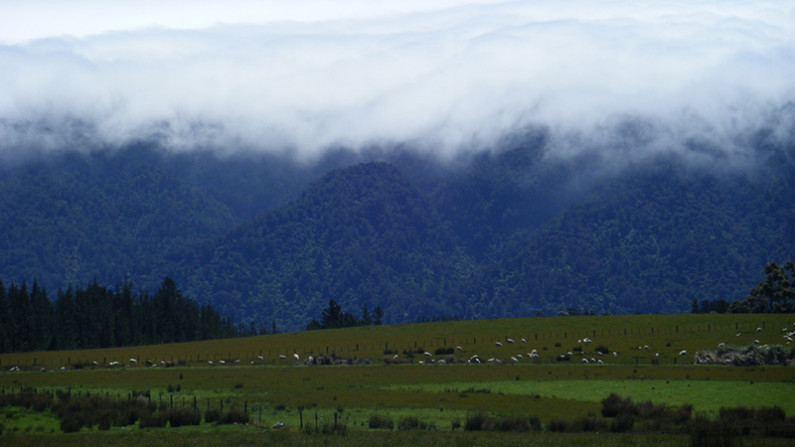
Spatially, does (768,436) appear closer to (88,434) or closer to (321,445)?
(321,445)

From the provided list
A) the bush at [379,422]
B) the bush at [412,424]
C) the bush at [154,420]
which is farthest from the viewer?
the bush at [154,420]

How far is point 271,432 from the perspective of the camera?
53438 mm

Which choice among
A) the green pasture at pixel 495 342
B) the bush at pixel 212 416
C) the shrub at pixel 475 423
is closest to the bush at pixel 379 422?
the shrub at pixel 475 423

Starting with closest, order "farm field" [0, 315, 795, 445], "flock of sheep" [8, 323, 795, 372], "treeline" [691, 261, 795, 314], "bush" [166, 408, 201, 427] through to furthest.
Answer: "farm field" [0, 315, 795, 445], "bush" [166, 408, 201, 427], "flock of sheep" [8, 323, 795, 372], "treeline" [691, 261, 795, 314]

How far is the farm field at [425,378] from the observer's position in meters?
56.2

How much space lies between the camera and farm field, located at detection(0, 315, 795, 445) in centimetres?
5622

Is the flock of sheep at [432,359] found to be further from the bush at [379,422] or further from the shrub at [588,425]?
the bush at [379,422]

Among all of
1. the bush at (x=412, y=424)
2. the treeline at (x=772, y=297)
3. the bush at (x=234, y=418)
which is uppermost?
the treeline at (x=772, y=297)

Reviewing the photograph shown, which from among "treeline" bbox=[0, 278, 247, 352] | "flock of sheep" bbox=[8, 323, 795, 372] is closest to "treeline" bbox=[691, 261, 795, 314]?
"flock of sheep" bbox=[8, 323, 795, 372]

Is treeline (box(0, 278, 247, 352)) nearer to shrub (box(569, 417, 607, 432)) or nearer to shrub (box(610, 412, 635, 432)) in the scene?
shrub (box(569, 417, 607, 432))

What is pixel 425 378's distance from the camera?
3447 inches

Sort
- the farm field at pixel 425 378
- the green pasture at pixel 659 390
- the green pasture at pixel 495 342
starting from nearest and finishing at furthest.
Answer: the farm field at pixel 425 378 < the green pasture at pixel 659 390 < the green pasture at pixel 495 342

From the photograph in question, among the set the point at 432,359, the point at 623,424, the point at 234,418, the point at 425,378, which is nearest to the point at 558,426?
the point at 623,424

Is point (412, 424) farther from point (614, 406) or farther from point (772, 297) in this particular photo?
point (772, 297)
